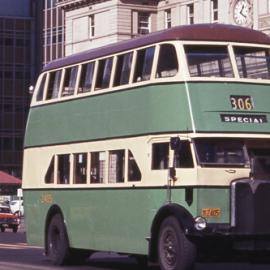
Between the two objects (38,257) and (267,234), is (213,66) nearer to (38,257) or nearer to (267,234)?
(267,234)

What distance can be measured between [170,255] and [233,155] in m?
1.96

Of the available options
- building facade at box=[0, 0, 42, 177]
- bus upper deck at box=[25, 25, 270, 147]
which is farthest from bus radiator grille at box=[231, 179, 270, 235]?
building facade at box=[0, 0, 42, 177]

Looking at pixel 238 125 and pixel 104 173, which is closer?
pixel 238 125

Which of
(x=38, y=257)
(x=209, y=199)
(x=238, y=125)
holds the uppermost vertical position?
(x=238, y=125)

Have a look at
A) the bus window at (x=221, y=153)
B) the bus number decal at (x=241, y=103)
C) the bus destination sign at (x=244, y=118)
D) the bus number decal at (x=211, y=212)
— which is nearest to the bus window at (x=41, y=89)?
the bus number decal at (x=241, y=103)

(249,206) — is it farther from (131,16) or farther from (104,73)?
(131,16)

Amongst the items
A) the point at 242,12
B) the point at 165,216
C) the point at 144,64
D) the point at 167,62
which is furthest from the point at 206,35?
the point at 242,12

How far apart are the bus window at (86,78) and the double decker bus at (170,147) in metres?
0.03

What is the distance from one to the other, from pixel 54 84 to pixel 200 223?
23.2 feet

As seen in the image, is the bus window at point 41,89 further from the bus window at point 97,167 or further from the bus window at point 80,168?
the bus window at point 97,167

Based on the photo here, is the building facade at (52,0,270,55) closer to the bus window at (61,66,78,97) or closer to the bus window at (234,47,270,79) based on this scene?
the bus window at (61,66,78,97)

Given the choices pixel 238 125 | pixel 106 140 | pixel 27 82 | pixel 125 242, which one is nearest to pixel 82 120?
pixel 106 140

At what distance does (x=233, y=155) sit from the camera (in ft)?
63.7

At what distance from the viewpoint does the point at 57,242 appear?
24172mm
